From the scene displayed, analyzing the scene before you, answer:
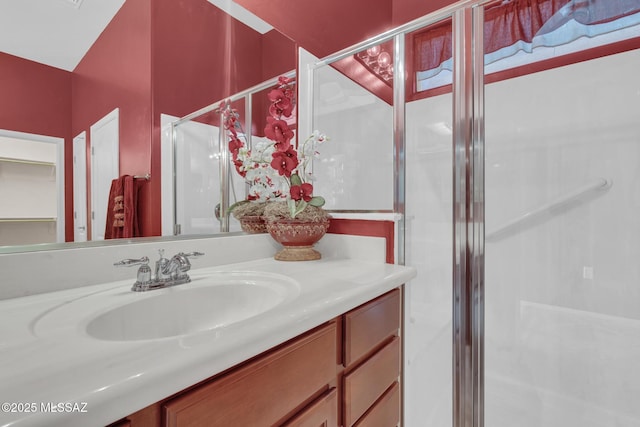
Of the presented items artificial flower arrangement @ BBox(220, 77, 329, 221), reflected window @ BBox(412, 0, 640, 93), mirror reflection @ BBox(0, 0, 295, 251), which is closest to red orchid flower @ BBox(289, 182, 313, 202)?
artificial flower arrangement @ BBox(220, 77, 329, 221)

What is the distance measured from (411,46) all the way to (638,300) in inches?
69.9

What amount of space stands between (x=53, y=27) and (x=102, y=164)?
335mm

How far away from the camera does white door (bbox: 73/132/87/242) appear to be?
2.55 feet

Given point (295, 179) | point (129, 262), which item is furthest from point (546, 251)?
point (129, 262)

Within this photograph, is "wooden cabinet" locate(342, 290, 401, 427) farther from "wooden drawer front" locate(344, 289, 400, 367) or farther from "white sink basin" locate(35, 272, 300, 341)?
"white sink basin" locate(35, 272, 300, 341)

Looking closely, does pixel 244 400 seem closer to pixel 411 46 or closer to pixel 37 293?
pixel 37 293

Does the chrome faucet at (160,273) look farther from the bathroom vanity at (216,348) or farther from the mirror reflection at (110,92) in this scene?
the mirror reflection at (110,92)

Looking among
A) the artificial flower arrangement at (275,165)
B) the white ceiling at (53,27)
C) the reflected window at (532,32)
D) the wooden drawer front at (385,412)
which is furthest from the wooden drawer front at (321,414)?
the reflected window at (532,32)

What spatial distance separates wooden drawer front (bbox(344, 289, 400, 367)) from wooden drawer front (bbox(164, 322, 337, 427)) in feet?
0.20

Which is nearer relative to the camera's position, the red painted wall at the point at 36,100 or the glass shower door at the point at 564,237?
the red painted wall at the point at 36,100

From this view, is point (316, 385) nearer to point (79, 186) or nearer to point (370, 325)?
point (370, 325)

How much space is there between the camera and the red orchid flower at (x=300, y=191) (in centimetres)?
121

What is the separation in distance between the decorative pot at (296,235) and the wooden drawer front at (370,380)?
0.44 meters

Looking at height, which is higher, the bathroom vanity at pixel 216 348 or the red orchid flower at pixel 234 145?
the red orchid flower at pixel 234 145
